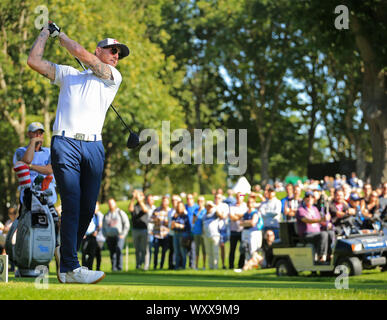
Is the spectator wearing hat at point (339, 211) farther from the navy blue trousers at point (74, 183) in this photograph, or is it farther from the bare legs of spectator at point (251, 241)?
the navy blue trousers at point (74, 183)

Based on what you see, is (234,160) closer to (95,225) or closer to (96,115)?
(95,225)

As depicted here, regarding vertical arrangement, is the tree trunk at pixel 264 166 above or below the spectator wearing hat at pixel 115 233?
above

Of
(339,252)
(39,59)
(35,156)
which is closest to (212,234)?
(339,252)

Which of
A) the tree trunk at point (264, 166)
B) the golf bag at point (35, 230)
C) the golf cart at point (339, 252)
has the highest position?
the tree trunk at point (264, 166)

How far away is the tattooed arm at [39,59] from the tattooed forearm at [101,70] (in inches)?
15.2

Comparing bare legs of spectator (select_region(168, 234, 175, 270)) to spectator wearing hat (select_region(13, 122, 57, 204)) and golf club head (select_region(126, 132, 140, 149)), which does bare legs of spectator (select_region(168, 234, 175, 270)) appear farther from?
golf club head (select_region(126, 132, 140, 149))

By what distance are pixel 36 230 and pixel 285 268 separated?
8.57 metres

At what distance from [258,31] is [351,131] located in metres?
8.48

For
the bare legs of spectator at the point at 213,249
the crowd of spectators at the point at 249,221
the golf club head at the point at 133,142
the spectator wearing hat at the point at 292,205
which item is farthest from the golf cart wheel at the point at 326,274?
the golf club head at the point at 133,142

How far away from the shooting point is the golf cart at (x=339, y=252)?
52.1ft

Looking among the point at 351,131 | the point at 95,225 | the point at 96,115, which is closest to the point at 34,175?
the point at 96,115

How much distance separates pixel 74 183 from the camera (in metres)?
7.15

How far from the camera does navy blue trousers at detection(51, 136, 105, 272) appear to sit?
23.2 ft
